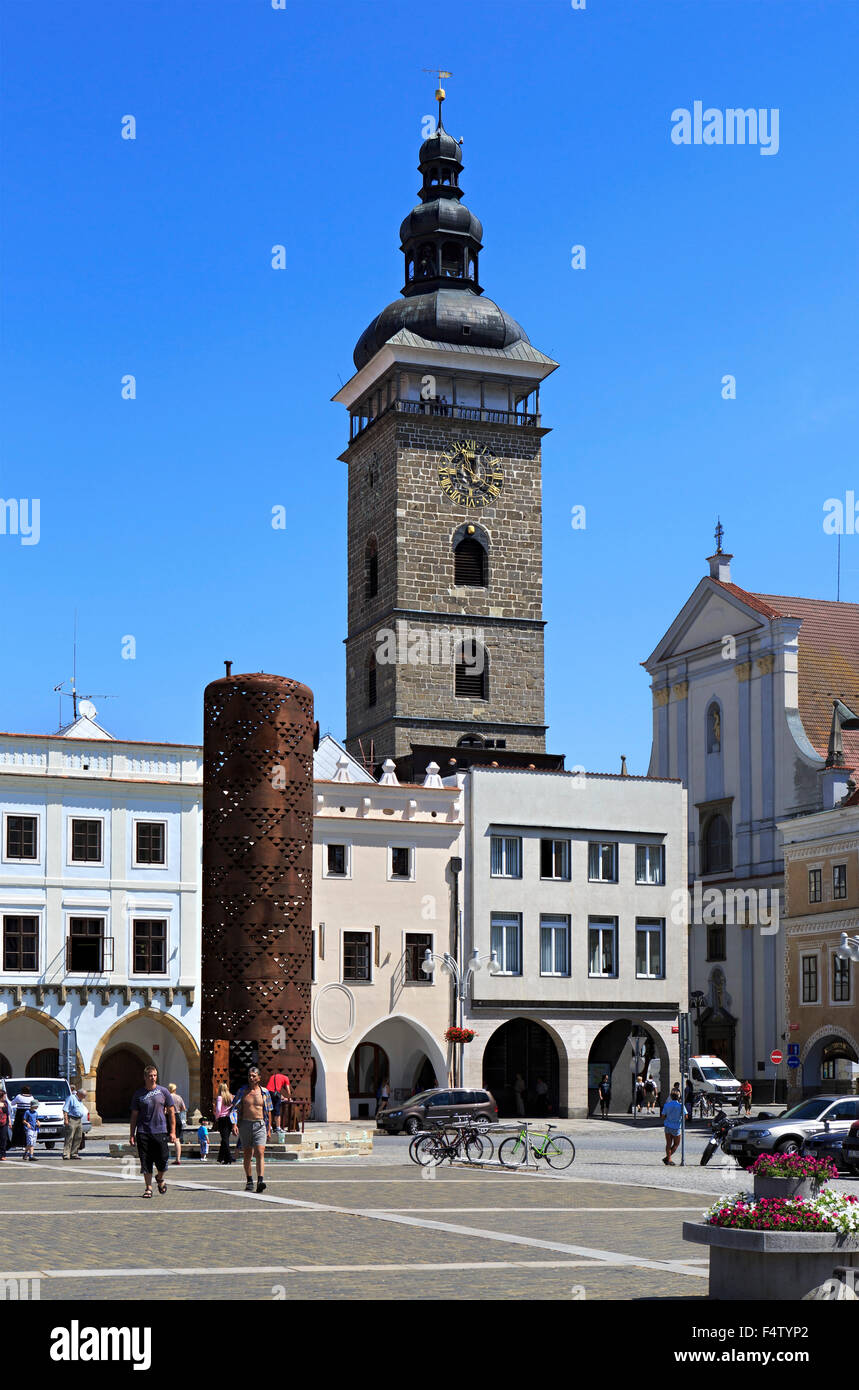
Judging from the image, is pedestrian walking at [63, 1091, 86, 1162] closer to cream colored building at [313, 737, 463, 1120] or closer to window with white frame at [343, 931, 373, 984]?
cream colored building at [313, 737, 463, 1120]

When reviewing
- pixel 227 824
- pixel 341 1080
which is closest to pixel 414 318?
pixel 341 1080

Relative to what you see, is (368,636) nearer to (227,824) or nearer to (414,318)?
(414,318)

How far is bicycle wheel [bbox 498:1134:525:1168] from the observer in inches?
1330

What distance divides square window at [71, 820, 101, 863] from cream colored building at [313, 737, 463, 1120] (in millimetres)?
6441

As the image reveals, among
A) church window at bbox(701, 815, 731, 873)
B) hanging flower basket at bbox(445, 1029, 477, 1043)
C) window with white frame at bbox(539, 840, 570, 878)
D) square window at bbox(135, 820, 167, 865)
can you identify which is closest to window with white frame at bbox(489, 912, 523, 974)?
window with white frame at bbox(539, 840, 570, 878)

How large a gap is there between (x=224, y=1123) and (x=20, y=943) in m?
20.5

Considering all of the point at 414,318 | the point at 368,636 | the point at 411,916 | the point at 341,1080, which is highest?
the point at 414,318

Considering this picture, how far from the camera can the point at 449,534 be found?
79.8 m

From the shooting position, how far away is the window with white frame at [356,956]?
56.8 m

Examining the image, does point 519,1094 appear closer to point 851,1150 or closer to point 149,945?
point 149,945

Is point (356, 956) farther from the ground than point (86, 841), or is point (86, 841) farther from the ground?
point (86, 841)

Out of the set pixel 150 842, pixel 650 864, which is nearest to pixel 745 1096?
pixel 650 864
